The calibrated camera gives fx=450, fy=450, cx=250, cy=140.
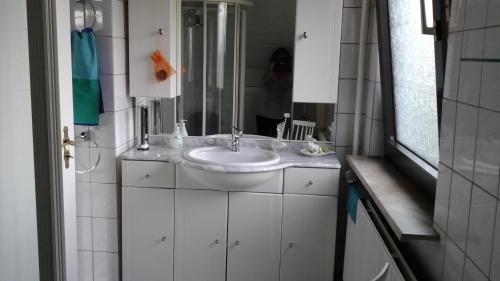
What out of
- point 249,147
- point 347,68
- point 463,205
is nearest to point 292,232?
point 249,147

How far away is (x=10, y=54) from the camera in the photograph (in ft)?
4.70

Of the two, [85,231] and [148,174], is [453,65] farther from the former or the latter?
[85,231]

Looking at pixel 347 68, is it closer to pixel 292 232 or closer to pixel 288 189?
pixel 288 189

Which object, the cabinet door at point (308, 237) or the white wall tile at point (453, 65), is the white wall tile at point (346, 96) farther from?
the white wall tile at point (453, 65)

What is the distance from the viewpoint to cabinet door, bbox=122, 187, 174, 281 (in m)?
2.48

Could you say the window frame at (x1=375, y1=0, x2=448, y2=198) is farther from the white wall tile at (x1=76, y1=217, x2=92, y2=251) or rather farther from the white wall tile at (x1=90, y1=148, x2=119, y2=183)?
the white wall tile at (x1=76, y1=217, x2=92, y2=251)

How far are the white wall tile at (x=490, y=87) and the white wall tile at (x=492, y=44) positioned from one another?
2cm

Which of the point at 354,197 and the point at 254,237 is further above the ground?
the point at 354,197

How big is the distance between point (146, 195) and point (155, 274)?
0.47 metres

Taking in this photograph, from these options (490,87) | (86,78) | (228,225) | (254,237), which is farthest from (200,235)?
(490,87)

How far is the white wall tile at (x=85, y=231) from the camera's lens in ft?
8.50

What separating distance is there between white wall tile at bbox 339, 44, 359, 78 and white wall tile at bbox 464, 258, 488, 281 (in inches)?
64.4

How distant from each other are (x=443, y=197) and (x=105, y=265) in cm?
200

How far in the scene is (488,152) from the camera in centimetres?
104
